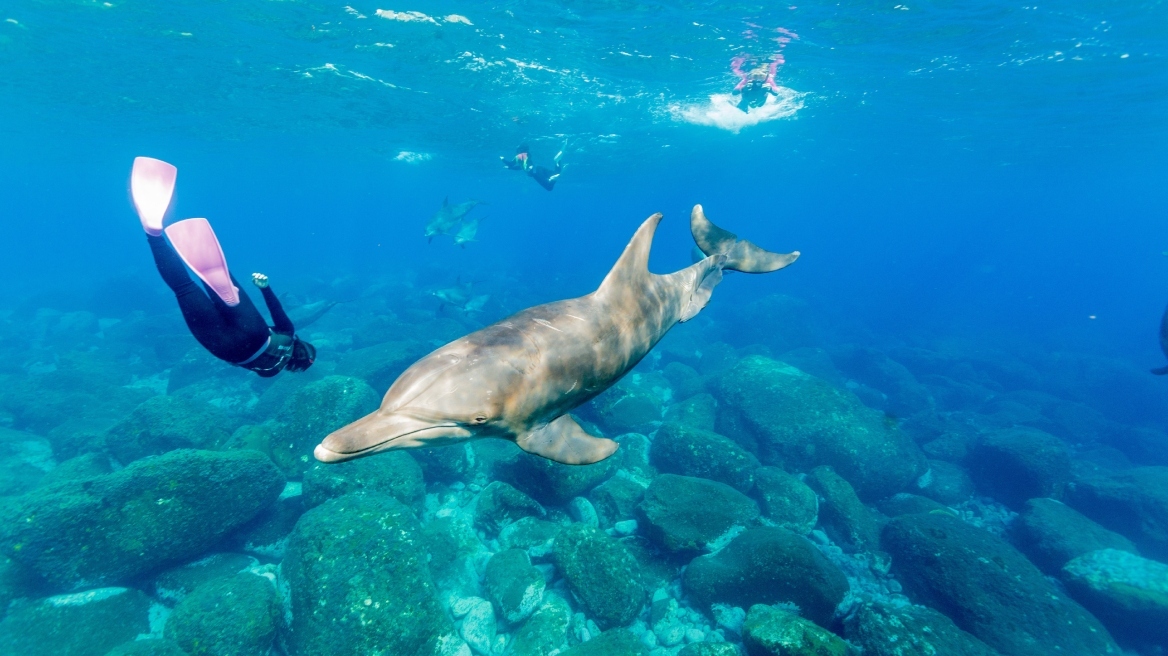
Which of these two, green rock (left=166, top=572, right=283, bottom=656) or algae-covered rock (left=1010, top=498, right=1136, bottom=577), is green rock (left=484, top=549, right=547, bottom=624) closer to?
green rock (left=166, top=572, right=283, bottom=656)

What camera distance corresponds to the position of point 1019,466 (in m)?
12.2

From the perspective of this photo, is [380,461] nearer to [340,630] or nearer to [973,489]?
[340,630]

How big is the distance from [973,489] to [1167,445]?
10347 mm

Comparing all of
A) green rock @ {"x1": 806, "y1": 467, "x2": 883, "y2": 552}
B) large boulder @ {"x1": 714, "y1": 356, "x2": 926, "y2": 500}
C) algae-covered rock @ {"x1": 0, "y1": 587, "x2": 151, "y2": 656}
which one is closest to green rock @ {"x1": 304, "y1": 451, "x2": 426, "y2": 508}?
algae-covered rock @ {"x1": 0, "y1": 587, "x2": 151, "y2": 656}

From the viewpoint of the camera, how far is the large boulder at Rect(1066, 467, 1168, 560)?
11117 mm

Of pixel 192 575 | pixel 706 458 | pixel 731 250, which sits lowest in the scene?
pixel 192 575

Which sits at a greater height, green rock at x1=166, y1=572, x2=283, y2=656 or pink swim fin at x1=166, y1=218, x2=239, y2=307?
pink swim fin at x1=166, y1=218, x2=239, y2=307

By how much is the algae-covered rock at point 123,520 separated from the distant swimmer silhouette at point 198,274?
198 inches

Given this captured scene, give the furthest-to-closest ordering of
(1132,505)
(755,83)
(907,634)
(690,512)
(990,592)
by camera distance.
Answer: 1. (755,83)
2. (1132,505)
3. (690,512)
4. (990,592)
5. (907,634)

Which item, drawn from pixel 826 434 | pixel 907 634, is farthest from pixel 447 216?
pixel 907 634

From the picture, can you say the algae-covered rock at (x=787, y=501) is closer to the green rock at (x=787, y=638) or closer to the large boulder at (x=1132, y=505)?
the green rock at (x=787, y=638)

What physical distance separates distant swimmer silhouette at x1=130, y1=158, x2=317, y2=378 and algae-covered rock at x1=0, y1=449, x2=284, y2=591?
504 centimetres

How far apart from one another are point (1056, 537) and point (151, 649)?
15.1 m

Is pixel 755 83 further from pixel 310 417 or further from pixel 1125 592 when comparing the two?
pixel 310 417
